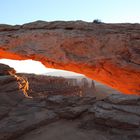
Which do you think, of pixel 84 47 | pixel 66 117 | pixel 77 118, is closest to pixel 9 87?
pixel 66 117

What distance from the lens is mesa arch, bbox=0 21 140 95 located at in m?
10.5

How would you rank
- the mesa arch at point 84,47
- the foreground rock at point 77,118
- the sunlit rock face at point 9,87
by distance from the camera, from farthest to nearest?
the mesa arch at point 84,47 < the sunlit rock face at point 9,87 < the foreground rock at point 77,118

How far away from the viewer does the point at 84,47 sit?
1095cm

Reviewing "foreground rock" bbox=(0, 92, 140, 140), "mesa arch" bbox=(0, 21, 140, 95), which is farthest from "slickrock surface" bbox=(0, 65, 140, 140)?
"mesa arch" bbox=(0, 21, 140, 95)

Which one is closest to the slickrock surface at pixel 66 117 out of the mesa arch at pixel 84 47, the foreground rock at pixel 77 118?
the foreground rock at pixel 77 118

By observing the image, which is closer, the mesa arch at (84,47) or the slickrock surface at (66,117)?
the slickrock surface at (66,117)

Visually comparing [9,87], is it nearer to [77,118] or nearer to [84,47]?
[77,118]

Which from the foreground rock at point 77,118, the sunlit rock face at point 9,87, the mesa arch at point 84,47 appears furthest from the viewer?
the mesa arch at point 84,47

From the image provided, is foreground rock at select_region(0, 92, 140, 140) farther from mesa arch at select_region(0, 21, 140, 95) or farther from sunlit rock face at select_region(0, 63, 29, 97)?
mesa arch at select_region(0, 21, 140, 95)

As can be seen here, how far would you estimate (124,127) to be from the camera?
6156mm

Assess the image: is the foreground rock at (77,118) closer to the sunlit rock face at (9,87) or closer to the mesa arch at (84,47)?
the sunlit rock face at (9,87)

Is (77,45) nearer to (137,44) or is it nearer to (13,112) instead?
(137,44)

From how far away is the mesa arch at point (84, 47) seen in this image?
34.4ft

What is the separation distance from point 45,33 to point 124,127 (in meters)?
6.78
